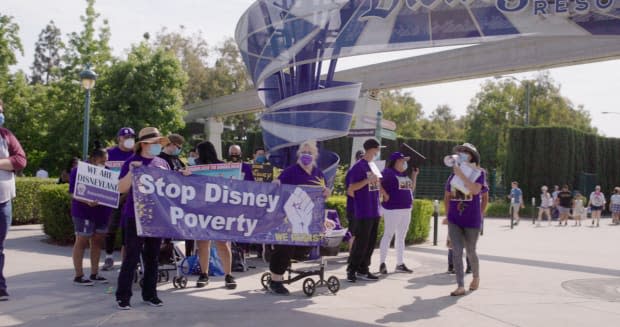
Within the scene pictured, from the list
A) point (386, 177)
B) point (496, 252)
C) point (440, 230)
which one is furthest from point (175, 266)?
point (440, 230)

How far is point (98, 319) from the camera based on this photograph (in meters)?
5.99

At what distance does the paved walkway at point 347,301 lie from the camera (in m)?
6.19

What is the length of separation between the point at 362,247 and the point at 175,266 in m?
2.48

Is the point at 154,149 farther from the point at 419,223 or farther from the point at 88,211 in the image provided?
the point at 419,223

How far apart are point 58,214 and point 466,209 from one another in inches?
321

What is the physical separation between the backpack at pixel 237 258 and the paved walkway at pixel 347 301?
0.67 ft

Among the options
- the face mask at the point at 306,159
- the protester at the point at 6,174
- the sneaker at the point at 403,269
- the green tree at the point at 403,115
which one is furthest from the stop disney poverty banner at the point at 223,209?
the green tree at the point at 403,115

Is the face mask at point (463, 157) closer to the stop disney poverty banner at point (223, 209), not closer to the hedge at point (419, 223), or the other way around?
the stop disney poverty banner at point (223, 209)

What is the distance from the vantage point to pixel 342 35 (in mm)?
12195

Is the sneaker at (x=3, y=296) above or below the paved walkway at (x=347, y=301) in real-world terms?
above

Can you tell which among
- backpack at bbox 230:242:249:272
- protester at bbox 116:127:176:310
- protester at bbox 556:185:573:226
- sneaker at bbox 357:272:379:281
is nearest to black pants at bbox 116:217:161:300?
protester at bbox 116:127:176:310

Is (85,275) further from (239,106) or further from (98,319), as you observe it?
(239,106)

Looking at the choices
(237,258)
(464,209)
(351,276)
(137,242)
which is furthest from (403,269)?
(137,242)

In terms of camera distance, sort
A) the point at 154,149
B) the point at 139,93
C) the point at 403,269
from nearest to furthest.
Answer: the point at 154,149, the point at 403,269, the point at 139,93
